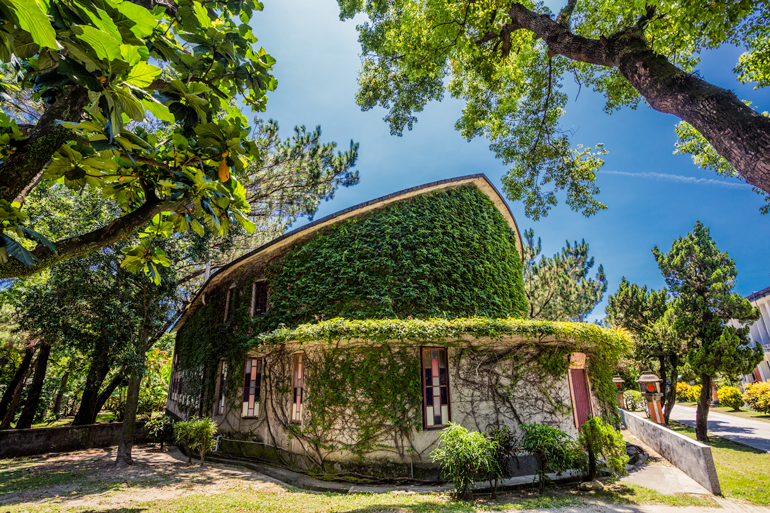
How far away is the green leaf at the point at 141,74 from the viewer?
2.04 metres

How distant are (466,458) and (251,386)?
722cm

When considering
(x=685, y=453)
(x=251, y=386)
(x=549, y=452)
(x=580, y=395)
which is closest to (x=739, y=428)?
(x=685, y=453)

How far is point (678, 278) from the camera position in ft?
49.8

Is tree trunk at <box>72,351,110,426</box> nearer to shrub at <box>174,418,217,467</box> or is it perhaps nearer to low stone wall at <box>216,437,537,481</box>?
shrub at <box>174,418,217,467</box>

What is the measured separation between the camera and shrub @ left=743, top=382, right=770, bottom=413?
63.3ft

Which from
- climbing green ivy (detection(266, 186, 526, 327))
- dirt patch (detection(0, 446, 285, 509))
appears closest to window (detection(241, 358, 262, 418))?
dirt patch (detection(0, 446, 285, 509))

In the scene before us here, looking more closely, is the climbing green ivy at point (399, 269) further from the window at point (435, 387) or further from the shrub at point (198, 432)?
the shrub at point (198, 432)

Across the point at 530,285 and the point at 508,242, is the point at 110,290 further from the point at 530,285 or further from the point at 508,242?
the point at 530,285

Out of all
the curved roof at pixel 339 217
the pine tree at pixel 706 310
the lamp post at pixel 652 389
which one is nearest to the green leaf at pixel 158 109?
the curved roof at pixel 339 217

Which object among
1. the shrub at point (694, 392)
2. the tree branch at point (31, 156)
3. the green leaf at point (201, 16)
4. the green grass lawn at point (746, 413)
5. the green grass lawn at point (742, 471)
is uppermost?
the green leaf at point (201, 16)

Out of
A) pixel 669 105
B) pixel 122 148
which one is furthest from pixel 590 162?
pixel 122 148

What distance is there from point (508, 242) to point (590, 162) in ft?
12.7

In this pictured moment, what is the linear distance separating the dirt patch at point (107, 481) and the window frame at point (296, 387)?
141 cm

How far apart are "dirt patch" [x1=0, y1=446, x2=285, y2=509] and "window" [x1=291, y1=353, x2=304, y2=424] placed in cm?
143
